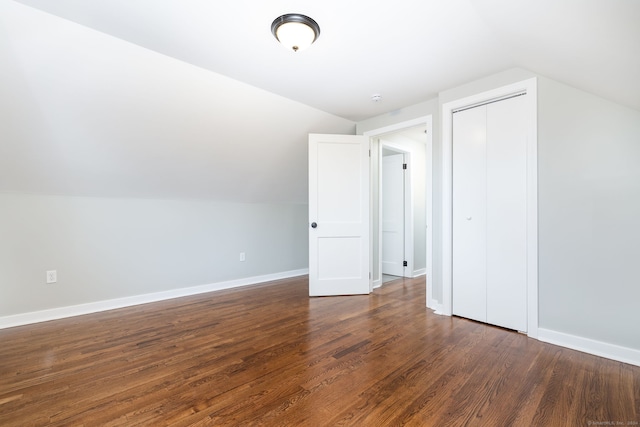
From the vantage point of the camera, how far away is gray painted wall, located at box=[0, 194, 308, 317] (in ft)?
8.87

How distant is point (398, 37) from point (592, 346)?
2.73m

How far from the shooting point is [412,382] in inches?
69.1

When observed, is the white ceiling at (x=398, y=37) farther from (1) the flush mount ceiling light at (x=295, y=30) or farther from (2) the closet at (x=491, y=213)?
(2) the closet at (x=491, y=213)

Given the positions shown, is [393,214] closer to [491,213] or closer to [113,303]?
[491,213]

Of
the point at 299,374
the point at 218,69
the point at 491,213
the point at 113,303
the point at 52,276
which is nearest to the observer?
the point at 299,374

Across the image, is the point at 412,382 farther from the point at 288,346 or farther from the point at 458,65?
the point at 458,65

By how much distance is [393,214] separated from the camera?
498 cm

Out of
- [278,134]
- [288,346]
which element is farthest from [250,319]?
[278,134]

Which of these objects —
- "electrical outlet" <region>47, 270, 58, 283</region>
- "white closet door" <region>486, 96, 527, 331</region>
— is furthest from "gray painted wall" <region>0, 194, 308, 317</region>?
"white closet door" <region>486, 96, 527, 331</region>

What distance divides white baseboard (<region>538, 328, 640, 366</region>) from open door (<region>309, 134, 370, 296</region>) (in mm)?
1911

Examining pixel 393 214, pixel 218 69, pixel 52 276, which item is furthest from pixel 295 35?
pixel 393 214

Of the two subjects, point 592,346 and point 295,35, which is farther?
point 592,346

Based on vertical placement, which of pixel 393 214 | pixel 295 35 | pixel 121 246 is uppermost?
pixel 295 35

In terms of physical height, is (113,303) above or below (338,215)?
below
